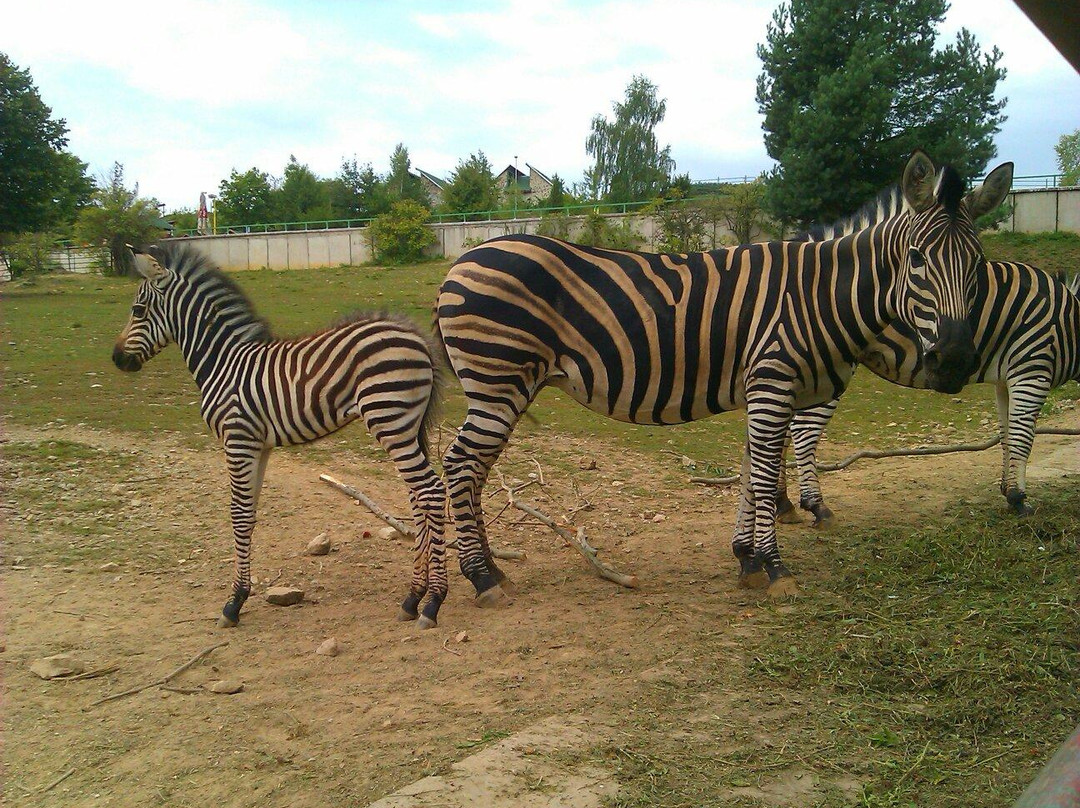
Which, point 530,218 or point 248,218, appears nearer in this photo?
point 530,218

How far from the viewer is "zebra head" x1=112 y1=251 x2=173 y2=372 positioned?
21.7 ft

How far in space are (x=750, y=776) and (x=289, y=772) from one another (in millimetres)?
1978

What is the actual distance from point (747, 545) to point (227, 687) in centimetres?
361

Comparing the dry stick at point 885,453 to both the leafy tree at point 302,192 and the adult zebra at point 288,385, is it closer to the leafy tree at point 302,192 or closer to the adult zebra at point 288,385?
the adult zebra at point 288,385

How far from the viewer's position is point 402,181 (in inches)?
3233

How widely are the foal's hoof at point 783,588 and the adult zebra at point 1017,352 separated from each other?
1.91 m

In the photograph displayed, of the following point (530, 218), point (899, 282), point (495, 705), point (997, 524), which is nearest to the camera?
point (495, 705)

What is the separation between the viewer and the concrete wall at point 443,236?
30.2 m

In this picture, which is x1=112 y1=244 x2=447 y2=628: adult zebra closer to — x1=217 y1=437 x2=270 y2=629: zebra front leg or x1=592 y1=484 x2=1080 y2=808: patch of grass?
x1=217 y1=437 x2=270 y2=629: zebra front leg

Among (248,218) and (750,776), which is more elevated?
(248,218)

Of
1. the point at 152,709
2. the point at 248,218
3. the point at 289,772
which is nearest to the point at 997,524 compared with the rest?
the point at 289,772

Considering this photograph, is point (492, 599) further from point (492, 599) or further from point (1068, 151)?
point (1068, 151)

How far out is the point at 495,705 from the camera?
4.45 meters

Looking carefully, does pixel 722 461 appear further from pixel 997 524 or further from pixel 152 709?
pixel 152 709
